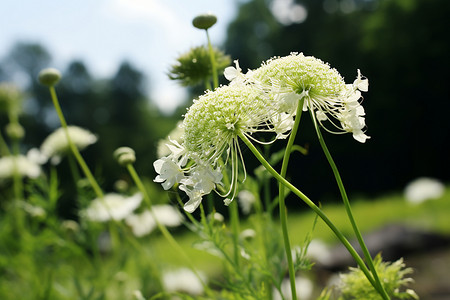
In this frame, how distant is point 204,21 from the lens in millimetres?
1396

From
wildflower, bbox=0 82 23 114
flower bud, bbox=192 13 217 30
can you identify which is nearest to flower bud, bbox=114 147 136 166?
flower bud, bbox=192 13 217 30

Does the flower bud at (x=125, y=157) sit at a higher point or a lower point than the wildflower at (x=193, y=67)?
lower

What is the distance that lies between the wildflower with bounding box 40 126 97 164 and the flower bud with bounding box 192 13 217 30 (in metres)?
1.54

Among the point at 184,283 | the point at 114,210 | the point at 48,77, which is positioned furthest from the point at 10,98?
the point at 48,77

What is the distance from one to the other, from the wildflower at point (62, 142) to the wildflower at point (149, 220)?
1.71 ft

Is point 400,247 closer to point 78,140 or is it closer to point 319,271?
point 319,271

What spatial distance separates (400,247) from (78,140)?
6.04 metres

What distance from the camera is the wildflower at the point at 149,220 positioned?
9.50 ft

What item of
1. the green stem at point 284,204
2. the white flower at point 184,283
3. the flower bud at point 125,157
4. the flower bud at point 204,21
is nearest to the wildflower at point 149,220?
the white flower at point 184,283

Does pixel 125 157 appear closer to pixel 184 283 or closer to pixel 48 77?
pixel 48 77

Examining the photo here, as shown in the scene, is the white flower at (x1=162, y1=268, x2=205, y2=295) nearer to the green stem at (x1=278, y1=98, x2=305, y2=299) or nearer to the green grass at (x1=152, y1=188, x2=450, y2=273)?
the green stem at (x1=278, y1=98, x2=305, y2=299)

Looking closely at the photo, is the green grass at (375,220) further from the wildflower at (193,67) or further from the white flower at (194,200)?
the white flower at (194,200)

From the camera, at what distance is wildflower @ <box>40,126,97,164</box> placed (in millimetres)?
2787

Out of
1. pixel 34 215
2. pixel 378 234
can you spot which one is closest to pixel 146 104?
pixel 378 234
